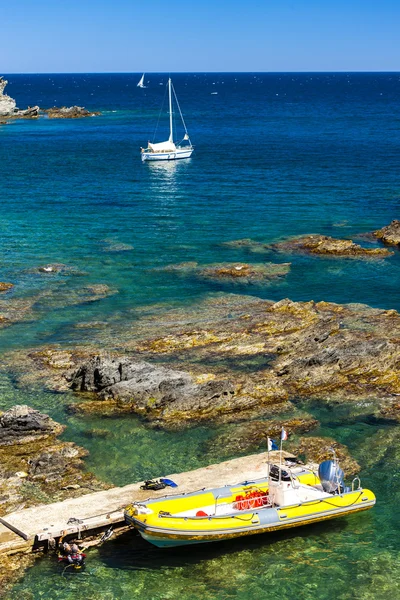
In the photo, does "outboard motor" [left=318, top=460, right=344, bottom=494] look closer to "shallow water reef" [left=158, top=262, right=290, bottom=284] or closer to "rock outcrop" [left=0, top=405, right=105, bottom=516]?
"rock outcrop" [left=0, top=405, right=105, bottom=516]

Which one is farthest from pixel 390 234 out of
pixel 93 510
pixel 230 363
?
pixel 93 510

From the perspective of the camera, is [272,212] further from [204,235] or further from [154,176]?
[154,176]

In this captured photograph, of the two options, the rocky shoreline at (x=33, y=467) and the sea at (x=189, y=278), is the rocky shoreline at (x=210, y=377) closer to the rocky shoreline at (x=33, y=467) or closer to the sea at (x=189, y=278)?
the rocky shoreline at (x=33, y=467)

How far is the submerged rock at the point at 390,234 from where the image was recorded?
225 feet

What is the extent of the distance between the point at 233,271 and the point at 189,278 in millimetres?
3516

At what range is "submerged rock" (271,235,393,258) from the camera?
215ft

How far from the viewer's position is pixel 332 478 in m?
29.7

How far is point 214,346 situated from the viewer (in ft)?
148

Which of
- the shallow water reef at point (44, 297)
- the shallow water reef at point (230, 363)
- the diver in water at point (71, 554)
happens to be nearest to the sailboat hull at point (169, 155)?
the shallow water reef at point (44, 297)

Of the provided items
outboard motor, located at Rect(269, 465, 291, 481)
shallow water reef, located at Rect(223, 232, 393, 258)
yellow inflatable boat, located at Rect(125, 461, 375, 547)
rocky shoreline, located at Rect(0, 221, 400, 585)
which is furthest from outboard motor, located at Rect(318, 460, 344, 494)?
shallow water reef, located at Rect(223, 232, 393, 258)

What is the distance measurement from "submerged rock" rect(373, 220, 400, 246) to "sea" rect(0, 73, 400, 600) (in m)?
1.83

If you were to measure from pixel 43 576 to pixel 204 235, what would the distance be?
48.8 m

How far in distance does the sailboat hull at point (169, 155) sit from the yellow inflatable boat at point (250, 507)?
89.7 meters

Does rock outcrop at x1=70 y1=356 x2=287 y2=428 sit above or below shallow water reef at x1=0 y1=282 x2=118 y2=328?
below
